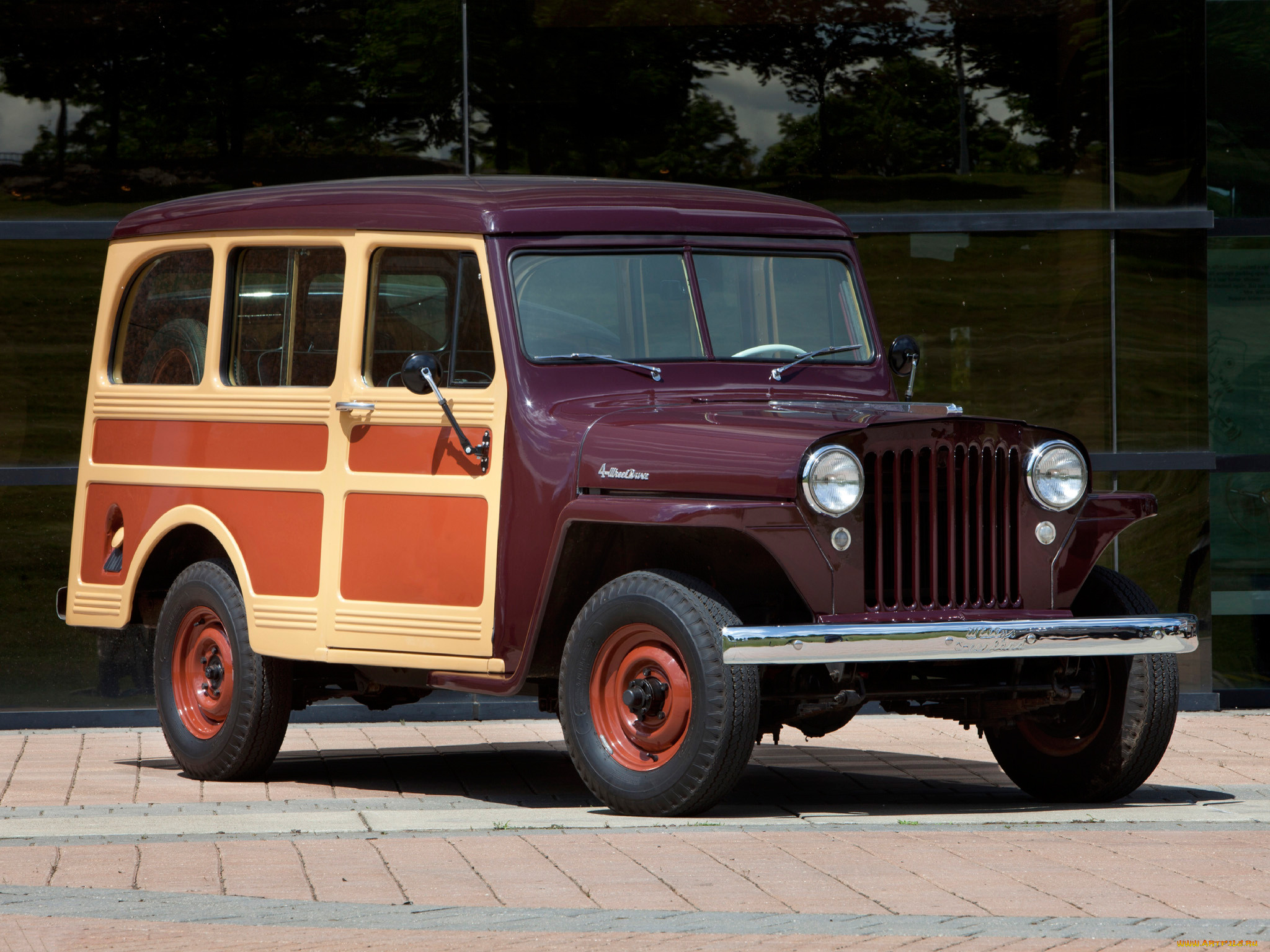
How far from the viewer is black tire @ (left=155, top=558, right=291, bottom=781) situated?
8664mm

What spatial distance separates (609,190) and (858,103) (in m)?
4.13

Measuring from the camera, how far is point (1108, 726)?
7781mm

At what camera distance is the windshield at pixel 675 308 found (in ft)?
26.4

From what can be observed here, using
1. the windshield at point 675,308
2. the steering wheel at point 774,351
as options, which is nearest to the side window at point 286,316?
the windshield at point 675,308

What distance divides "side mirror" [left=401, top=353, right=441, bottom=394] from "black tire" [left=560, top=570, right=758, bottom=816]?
43.5 inches

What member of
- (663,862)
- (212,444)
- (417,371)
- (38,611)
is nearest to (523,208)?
(417,371)

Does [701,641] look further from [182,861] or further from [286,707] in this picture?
[286,707]

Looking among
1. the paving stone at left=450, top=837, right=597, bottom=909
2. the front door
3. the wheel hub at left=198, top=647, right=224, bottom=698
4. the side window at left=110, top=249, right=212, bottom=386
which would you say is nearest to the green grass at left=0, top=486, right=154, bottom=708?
the side window at left=110, top=249, right=212, bottom=386

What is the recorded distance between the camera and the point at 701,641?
22.7 feet

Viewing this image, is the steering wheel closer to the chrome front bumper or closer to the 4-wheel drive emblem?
the 4-wheel drive emblem

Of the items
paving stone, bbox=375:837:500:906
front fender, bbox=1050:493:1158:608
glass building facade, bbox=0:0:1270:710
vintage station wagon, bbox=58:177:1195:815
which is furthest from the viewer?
glass building facade, bbox=0:0:1270:710

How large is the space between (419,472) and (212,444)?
4.47 ft

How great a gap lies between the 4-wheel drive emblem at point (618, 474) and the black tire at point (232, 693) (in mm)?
2065

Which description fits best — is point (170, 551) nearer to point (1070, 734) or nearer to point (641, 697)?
point (641, 697)
